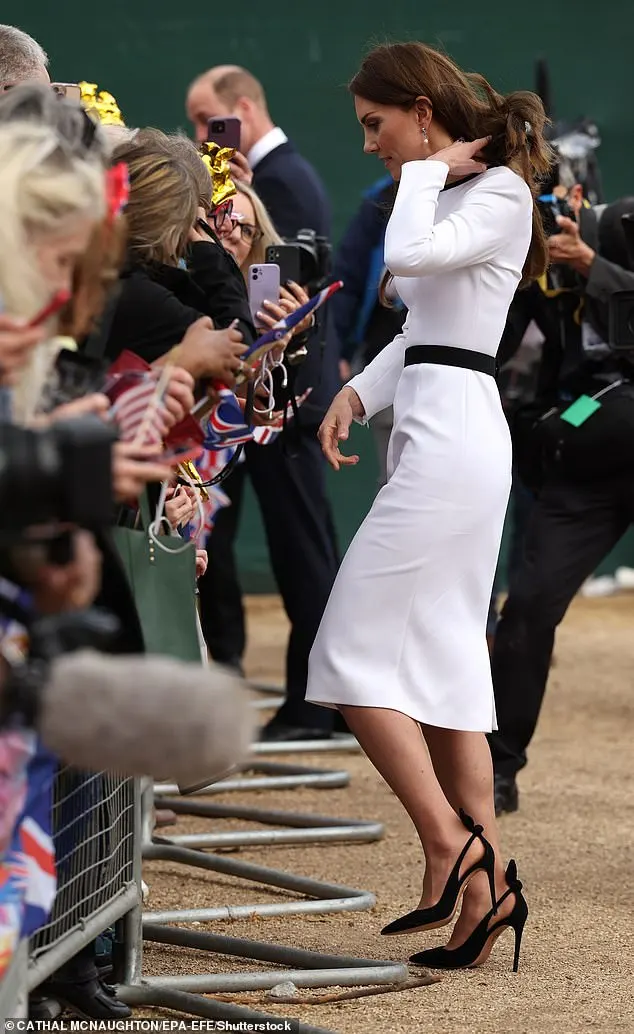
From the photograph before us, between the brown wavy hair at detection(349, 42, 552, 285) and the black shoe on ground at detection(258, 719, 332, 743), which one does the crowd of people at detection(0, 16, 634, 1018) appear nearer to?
the brown wavy hair at detection(349, 42, 552, 285)

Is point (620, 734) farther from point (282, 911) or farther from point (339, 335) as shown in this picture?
point (282, 911)

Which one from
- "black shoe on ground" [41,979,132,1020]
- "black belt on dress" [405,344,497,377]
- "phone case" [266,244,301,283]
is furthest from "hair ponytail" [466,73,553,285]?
"black shoe on ground" [41,979,132,1020]

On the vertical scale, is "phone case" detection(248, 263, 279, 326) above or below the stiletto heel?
above

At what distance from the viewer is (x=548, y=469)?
15.4 feet

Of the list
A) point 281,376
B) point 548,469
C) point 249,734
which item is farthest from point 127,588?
point 548,469

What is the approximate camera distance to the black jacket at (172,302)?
272 centimetres

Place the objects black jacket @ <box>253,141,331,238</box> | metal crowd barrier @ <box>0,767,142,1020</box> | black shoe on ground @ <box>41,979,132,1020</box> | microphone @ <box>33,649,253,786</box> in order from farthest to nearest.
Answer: black jacket @ <box>253,141,331,238</box>
black shoe on ground @ <box>41,979,132,1020</box>
metal crowd barrier @ <box>0,767,142,1020</box>
microphone @ <box>33,649,253,786</box>

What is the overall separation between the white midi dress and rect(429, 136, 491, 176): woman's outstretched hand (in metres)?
0.03

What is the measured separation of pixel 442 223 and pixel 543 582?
1.55 meters

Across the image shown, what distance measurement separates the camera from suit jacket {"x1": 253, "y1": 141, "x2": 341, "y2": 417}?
18.7 ft

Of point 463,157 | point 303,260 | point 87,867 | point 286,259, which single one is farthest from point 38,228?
point 303,260

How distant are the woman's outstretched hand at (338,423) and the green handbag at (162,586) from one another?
916 millimetres

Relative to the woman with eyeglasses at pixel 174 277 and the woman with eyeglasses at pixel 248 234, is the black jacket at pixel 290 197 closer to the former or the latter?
the woman with eyeglasses at pixel 248 234

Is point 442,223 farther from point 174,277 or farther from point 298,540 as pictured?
point 298,540
